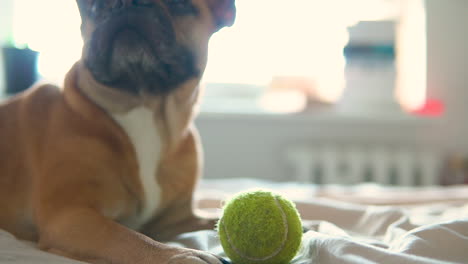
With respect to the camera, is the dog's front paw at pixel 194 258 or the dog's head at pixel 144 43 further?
the dog's head at pixel 144 43

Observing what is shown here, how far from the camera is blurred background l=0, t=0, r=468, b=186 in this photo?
8.32 feet

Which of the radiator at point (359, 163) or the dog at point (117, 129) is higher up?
the dog at point (117, 129)

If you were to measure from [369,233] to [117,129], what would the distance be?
22.4 inches

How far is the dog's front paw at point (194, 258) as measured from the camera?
71cm

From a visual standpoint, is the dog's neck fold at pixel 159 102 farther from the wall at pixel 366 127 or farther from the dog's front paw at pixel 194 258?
the wall at pixel 366 127

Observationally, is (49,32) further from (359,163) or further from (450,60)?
(450,60)

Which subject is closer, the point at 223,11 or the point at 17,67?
the point at 223,11

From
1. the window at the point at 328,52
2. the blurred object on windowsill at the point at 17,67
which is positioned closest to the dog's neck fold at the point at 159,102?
the blurred object on windowsill at the point at 17,67

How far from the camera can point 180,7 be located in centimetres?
109

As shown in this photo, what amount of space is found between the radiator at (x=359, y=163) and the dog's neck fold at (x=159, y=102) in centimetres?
137

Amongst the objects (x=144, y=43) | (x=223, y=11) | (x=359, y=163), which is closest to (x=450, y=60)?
(x=359, y=163)

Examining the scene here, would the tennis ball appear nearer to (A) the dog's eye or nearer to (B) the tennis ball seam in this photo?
(B) the tennis ball seam

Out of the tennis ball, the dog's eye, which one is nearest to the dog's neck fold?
the dog's eye

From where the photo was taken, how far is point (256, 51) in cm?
271
